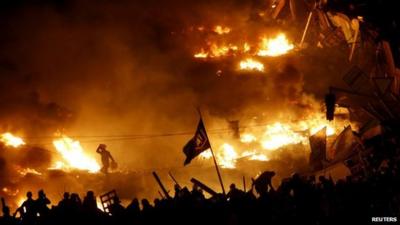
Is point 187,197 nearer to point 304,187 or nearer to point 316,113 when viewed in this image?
point 304,187

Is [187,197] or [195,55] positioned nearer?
[187,197]

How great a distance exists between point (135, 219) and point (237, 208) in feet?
7.54

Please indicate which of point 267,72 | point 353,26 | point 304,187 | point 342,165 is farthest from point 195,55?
point 304,187

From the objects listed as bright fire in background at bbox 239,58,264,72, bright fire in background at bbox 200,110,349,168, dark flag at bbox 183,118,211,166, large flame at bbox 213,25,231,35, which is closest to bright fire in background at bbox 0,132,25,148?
bright fire in background at bbox 200,110,349,168

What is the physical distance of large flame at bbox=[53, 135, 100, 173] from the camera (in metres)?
23.6

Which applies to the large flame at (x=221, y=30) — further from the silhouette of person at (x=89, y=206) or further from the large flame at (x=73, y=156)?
the silhouette of person at (x=89, y=206)

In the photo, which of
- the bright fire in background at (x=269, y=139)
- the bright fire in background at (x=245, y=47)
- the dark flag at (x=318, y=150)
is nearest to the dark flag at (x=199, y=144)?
the dark flag at (x=318, y=150)

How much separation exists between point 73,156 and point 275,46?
18.2 m

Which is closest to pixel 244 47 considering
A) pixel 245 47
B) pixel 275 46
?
pixel 245 47

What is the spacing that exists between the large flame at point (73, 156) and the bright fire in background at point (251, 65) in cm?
1359

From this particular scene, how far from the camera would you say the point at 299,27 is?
110ft

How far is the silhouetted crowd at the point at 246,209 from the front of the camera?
31.6ft

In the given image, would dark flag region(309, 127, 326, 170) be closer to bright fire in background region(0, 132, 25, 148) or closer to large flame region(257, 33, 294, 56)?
large flame region(257, 33, 294, 56)

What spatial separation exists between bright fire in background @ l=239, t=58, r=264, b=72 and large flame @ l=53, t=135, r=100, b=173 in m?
13.6
